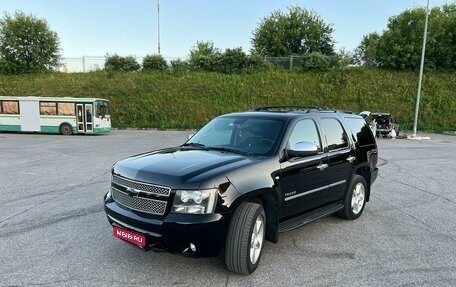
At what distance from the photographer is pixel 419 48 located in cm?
3378

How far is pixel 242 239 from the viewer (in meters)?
3.57

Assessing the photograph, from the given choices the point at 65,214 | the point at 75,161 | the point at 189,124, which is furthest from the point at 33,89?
the point at 65,214

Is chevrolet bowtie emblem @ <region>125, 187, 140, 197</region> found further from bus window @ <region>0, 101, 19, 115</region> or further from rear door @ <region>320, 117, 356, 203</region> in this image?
bus window @ <region>0, 101, 19, 115</region>

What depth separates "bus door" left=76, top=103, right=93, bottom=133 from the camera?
2400cm

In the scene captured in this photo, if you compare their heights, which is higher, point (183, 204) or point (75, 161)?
point (183, 204)

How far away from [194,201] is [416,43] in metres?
37.2

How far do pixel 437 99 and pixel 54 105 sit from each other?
30.7 meters

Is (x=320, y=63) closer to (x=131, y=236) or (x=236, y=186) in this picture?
(x=236, y=186)

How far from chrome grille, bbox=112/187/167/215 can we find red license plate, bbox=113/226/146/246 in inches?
9.7

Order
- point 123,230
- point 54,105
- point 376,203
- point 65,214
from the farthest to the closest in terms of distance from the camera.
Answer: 1. point 54,105
2. point 376,203
3. point 65,214
4. point 123,230

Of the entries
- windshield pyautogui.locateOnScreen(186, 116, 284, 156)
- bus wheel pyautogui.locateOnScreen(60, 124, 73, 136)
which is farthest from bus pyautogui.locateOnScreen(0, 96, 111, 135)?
windshield pyautogui.locateOnScreen(186, 116, 284, 156)

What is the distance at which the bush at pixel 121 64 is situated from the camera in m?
35.9

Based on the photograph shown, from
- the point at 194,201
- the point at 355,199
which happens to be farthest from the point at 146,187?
the point at 355,199

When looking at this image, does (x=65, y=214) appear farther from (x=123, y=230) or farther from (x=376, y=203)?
(x=376, y=203)
